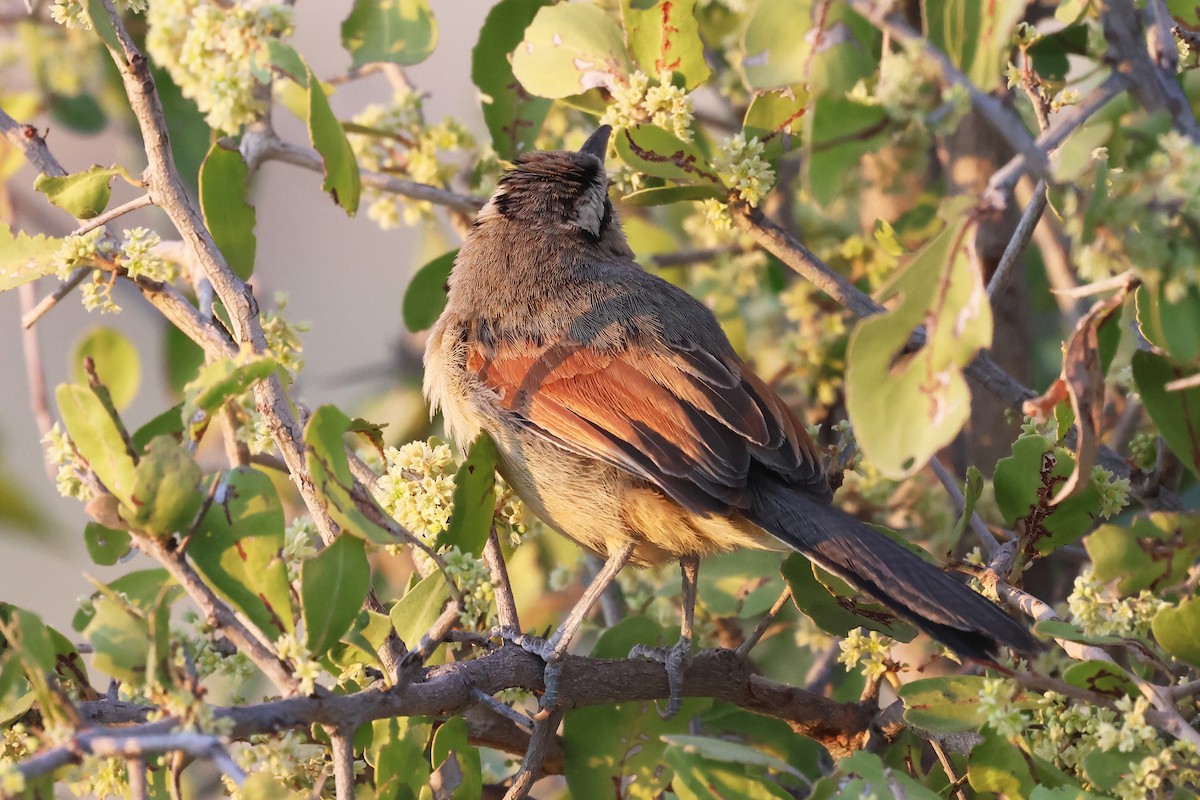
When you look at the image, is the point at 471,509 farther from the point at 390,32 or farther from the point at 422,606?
the point at 390,32

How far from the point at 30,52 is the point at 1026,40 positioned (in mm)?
3523

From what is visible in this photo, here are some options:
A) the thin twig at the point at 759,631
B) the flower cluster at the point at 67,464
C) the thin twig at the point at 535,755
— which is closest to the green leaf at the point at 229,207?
the flower cluster at the point at 67,464

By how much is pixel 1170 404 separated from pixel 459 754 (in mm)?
1511

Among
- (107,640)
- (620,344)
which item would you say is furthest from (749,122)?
(107,640)

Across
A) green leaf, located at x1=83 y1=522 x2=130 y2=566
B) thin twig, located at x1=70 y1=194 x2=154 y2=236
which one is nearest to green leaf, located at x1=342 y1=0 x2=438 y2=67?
thin twig, located at x1=70 y1=194 x2=154 y2=236

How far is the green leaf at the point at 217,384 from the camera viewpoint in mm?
Answer: 1950

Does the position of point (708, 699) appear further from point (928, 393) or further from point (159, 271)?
point (159, 271)

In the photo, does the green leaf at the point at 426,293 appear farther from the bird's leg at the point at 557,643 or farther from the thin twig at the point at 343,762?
the thin twig at the point at 343,762

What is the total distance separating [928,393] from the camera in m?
1.83

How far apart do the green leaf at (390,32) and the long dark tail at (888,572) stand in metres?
1.55

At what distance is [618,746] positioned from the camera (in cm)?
284

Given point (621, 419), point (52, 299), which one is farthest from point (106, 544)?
point (621, 419)

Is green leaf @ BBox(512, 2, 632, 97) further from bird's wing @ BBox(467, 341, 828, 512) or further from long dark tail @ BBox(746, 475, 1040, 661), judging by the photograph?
long dark tail @ BBox(746, 475, 1040, 661)

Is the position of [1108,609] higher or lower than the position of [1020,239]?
lower
